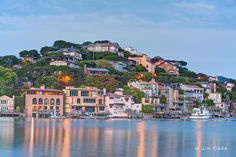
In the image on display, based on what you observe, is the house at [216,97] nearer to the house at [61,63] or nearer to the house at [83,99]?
the house at [61,63]

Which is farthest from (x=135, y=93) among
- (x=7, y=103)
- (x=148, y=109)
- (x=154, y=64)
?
(x=154, y=64)

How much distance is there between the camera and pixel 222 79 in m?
146

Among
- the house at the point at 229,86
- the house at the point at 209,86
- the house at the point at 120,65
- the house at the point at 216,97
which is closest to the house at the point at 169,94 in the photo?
the house at the point at 120,65

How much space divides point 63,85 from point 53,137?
4969 centimetres

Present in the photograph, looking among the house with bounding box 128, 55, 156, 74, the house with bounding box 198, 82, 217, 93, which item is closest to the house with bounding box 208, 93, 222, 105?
the house with bounding box 198, 82, 217, 93

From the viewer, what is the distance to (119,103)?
8825 cm

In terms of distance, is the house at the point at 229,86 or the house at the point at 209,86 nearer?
the house at the point at 209,86

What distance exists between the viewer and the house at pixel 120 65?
10588cm

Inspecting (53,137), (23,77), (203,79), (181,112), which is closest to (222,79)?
(203,79)

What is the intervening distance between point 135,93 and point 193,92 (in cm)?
1893

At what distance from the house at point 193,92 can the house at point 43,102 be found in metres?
29.4

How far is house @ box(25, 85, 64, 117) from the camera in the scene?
270 ft

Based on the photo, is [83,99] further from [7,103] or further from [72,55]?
[72,55]

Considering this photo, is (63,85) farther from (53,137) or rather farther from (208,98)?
(53,137)
